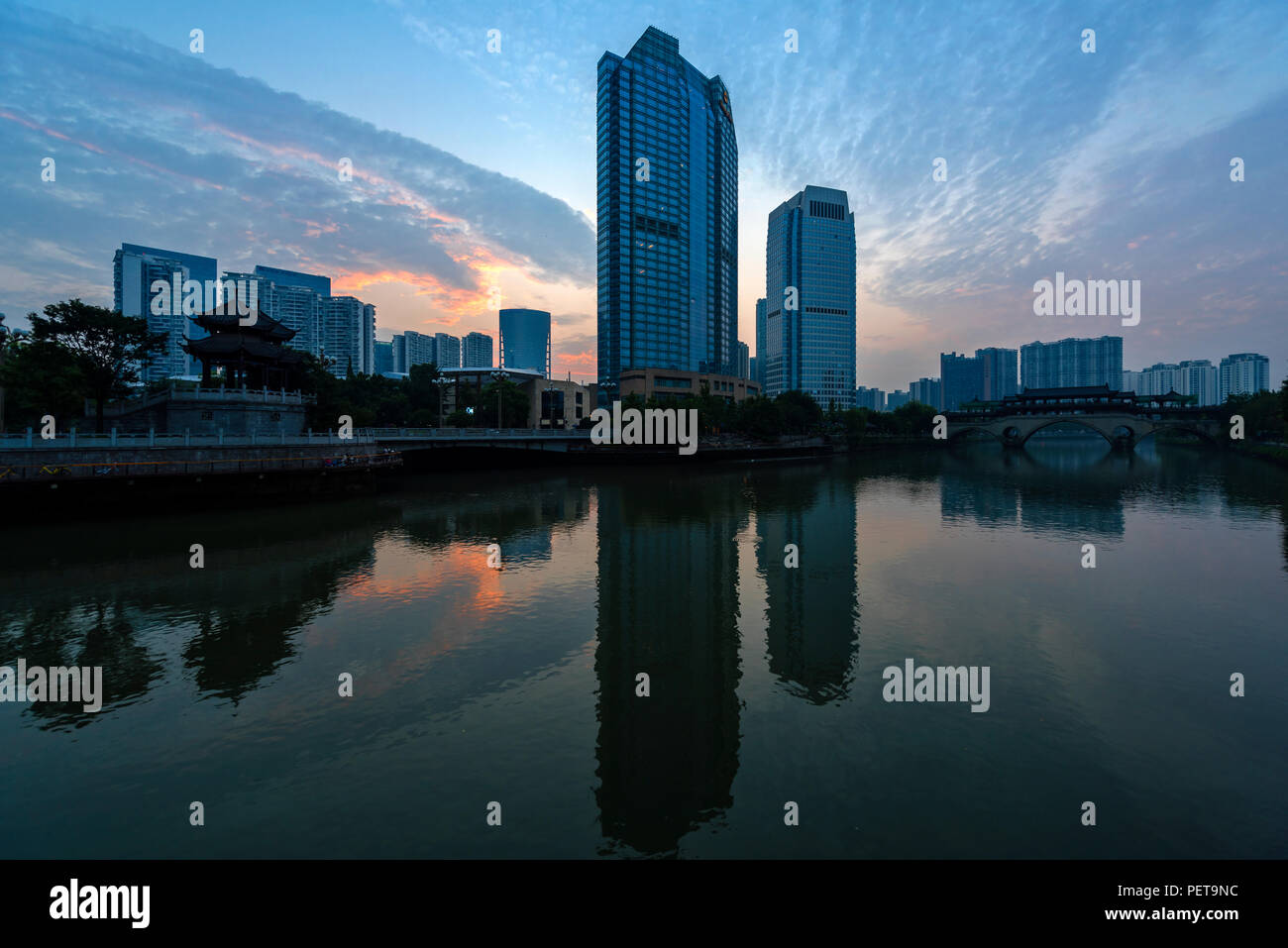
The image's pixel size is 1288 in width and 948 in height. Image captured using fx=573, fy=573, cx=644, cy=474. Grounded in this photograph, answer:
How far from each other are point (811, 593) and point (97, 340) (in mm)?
61797

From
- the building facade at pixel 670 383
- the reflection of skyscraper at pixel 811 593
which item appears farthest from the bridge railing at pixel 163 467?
the building facade at pixel 670 383

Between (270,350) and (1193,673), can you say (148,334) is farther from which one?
(1193,673)

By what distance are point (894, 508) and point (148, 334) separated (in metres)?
68.0

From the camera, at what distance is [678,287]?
182m

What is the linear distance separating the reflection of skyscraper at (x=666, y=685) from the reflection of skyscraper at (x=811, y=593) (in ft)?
5.09

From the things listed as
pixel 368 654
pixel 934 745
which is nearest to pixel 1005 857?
pixel 934 745

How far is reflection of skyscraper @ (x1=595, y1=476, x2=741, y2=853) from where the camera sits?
390 inches

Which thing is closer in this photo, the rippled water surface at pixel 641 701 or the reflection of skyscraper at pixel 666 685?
the rippled water surface at pixel 641 701

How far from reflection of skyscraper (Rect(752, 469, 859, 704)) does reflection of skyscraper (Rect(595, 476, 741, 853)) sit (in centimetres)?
155

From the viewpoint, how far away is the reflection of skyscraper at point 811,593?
15.5 m

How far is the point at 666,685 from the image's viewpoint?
14703mm

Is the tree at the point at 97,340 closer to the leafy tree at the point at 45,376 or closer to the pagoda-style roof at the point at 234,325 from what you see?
the leafy tree at the point at 45,376

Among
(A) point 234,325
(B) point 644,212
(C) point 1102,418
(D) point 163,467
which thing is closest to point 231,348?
(A) point 234,325

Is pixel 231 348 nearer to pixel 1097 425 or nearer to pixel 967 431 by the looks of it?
pixel 1097 425
